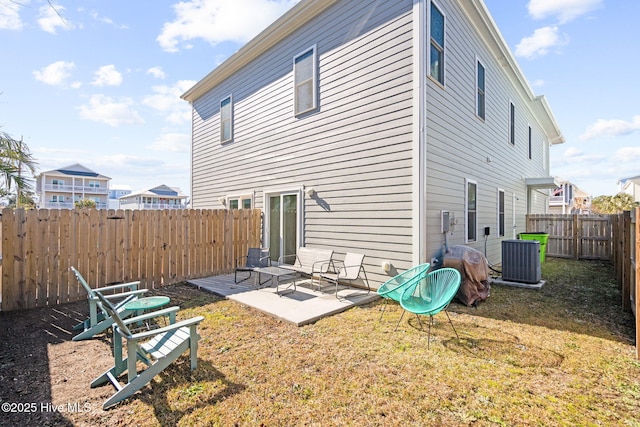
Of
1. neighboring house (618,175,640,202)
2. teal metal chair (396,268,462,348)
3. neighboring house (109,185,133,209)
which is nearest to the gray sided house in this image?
teal metal chair (396,268,462,348)

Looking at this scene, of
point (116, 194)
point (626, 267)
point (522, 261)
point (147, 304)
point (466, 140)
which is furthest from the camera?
point (116, 194)

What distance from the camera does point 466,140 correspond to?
7.46 meters

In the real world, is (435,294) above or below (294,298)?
above

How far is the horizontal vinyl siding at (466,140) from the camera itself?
600cm

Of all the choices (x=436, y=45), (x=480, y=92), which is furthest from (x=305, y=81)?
(x=480, y=92)

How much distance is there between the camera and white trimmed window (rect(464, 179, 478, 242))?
7.48m

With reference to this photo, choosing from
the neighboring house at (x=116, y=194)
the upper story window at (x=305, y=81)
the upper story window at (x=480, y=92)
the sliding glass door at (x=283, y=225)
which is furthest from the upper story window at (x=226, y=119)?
the neighboring house at (x=116, y=194)

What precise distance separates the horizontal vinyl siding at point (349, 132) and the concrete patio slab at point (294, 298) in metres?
0.86

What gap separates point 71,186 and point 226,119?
44.7m

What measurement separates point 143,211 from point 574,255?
14314 millimetres

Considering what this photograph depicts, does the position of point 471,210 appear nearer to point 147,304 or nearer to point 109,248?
point 147,304

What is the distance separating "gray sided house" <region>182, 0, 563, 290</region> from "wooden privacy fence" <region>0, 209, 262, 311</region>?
60.4 inches

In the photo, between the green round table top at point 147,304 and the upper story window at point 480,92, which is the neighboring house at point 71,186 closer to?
the green round table top at point 147,304

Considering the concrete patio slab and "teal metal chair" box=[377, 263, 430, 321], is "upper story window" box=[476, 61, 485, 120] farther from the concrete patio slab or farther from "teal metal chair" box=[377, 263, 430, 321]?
the concrete patio slab
